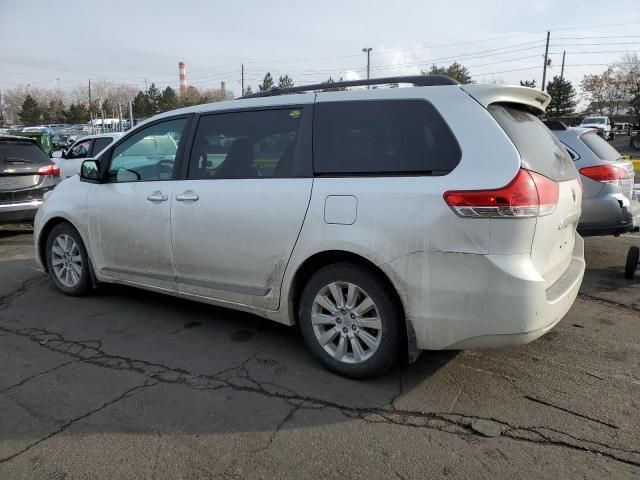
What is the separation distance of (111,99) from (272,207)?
11141 cm

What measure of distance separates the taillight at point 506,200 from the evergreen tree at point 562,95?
70703 millimetres

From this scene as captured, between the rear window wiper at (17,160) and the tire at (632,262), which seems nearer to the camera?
the tire at (632,262)

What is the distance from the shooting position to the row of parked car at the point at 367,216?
2.84 m

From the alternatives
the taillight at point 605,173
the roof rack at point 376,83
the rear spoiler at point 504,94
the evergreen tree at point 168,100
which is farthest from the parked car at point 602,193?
the evergreen tree at point 168,100

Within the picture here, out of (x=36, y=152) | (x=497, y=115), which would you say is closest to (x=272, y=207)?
(x=497, y=115)

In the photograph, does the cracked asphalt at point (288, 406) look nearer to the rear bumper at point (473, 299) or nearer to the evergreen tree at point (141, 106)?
the rear bumper at point (473, 299)

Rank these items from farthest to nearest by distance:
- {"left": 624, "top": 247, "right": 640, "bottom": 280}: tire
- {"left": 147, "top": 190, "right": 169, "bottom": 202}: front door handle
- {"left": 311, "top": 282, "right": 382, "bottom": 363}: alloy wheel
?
{"left": 624, "top": 247, "right": 640, "bottom": 280}: tire
{"left": 147, "top": 190, "right": 169, "bottom": 202}: front door handle
{"left": 311, "top": 282, "right": 382, "bottom": 363}: alloy wheel

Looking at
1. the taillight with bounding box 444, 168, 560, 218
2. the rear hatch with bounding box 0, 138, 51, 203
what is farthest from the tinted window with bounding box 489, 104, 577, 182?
the rear hatch with bounding box 0, 138, 51, 203

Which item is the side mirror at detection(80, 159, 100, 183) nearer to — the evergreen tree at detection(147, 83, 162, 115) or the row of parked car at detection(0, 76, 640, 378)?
the row of parked car at detection(0, 76, 640, 378)

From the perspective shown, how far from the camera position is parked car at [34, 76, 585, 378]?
2832mm

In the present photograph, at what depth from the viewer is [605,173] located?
5.61 m

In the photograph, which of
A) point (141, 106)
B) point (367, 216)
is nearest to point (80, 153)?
point (367, 216)

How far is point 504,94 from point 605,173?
3129 millimetres

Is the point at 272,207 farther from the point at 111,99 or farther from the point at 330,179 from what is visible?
the point at 111,99
